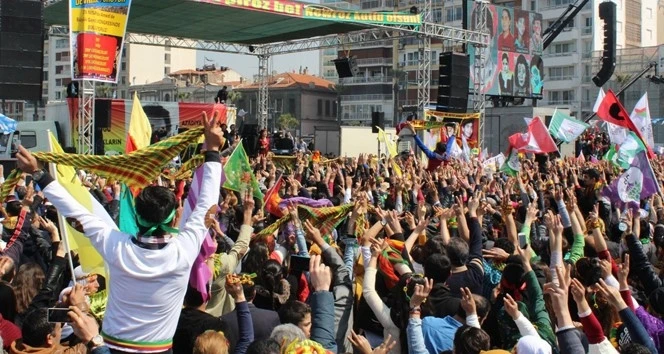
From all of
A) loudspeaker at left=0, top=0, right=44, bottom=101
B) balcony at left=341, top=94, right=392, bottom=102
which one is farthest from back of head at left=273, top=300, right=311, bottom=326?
balcony at left=341, top=94, right=392, bottom=102

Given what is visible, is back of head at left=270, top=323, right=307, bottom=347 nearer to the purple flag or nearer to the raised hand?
the raised hand

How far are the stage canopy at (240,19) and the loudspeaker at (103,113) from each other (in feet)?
9.14

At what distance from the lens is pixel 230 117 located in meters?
30.6

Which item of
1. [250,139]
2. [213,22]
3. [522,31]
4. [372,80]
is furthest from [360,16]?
[372,80]

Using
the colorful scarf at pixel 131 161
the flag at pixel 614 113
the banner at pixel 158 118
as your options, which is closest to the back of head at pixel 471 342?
the colorful scarf at pixel 131 161

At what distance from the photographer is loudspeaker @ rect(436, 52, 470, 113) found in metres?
24.7

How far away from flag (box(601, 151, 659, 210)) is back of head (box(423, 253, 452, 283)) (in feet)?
15.7

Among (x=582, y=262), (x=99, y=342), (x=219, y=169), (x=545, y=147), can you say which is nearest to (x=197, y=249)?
(x=219, y=169)

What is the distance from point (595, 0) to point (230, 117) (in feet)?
162

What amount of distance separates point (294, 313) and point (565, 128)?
14.5 m

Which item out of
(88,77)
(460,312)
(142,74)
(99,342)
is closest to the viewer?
(99,342)

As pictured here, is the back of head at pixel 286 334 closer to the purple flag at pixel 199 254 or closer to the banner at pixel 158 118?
the purple flag at pixel 199 254

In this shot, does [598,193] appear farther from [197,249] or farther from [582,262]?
[197,249]

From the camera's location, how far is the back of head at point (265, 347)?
12.6 ft
